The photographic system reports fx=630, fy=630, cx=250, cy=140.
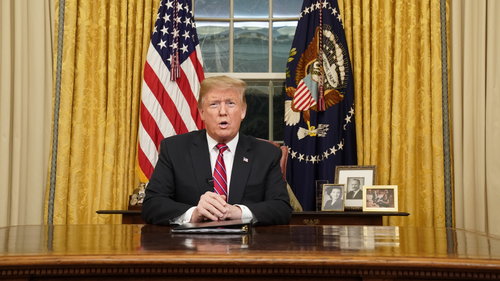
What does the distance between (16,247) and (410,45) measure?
363 centimetres

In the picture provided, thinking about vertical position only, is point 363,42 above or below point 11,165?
above

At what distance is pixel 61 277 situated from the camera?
141 cm

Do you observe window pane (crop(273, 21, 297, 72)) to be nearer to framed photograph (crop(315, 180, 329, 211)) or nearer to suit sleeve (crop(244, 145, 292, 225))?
framed photograph (crop(315, 180, 329, 211))

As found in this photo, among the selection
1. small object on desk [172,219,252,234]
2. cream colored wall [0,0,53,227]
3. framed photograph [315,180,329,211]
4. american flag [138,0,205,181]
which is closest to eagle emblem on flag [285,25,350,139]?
framed photograph [315,180,329,211]

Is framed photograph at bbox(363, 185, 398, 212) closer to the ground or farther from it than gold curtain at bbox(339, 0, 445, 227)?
closer to the ground

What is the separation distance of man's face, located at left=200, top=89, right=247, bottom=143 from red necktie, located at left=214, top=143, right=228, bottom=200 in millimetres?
50

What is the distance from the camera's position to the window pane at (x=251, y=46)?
505 centimetres

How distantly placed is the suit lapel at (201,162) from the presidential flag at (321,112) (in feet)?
5.96

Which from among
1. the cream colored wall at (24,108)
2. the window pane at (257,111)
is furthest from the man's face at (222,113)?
the cream colored wall at (24,108)

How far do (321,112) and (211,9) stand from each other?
4.29ft

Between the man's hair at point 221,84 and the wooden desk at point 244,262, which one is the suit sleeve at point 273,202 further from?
the wooden desk at point 244,262

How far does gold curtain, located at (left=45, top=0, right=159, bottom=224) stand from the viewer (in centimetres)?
458

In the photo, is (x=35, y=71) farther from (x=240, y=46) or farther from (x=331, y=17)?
(x=331, y=17)

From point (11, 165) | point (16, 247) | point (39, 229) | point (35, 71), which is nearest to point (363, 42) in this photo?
point (35, 71)
